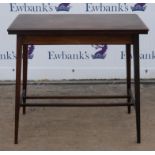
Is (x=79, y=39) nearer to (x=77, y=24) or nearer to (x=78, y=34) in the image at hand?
(x=78, y=34)

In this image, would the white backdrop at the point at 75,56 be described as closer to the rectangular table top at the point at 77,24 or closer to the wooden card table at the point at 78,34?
the rectangular table top at the point at 77,24

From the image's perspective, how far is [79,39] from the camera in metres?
3.31

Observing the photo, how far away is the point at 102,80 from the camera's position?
5.13 metres

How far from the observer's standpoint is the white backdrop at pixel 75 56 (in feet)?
16.4

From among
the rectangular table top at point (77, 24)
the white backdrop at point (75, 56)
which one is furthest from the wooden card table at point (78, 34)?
the white backdrop at point (75, 56)

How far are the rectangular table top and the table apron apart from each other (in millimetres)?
62

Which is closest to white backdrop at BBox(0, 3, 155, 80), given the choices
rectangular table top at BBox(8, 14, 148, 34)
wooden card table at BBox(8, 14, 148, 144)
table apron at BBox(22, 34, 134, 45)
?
rectangular table top at BBox(8, 14, 148, 34)

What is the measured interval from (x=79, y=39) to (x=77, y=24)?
0.16 meters

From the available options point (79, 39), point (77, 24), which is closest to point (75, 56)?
point (77, 24)

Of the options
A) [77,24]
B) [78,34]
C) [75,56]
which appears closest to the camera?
[78,34]

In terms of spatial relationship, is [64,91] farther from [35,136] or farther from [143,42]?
[35,136]

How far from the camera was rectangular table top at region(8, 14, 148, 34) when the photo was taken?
324 cm

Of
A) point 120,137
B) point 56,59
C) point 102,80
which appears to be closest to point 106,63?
point 102,80

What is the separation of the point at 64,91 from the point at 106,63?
1.90 feet
